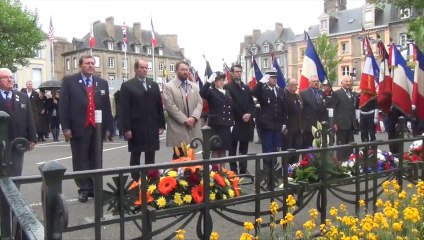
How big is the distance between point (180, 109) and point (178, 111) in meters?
0.16

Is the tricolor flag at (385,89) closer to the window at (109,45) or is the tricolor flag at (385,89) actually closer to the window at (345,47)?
the window at (345,47)

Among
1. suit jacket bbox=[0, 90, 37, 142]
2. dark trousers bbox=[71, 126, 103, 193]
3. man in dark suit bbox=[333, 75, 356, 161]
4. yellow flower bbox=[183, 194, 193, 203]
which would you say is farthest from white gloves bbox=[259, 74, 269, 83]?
yellow flower bbox=[183, 194, 193, 203]

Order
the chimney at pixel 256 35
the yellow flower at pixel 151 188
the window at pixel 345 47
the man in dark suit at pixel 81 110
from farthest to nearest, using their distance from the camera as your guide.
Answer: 1. the chimney at pixel 256 35
2. the window at pixel 345 47
3. the man in dark suit at pixel 81 110
4. the yellow flower at pixel 151 188

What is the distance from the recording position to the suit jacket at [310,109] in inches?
364

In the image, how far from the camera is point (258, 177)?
399 centimetres

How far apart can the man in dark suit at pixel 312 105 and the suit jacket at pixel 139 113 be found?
12.4ft

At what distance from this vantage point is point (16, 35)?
115 ft

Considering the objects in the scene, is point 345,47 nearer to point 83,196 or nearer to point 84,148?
point 84,148

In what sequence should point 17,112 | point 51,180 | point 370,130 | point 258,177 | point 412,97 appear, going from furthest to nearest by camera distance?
1. point 370,130
2. point 412,97
3. point 17,112
4. point 258,177
5. point 51,180

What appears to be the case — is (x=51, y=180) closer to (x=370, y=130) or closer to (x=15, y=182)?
(x=15, y=182)

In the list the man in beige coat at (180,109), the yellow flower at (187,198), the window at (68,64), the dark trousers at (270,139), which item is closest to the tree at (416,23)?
the dark trousers at (270,139)

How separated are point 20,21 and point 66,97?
32.6 meters

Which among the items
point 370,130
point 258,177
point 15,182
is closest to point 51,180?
point 15,182

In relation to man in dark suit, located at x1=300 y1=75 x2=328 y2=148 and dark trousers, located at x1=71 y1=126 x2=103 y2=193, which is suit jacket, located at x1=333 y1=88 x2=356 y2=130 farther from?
dark trousers, located at x1=71 y1=126 x2=103 y2=193
